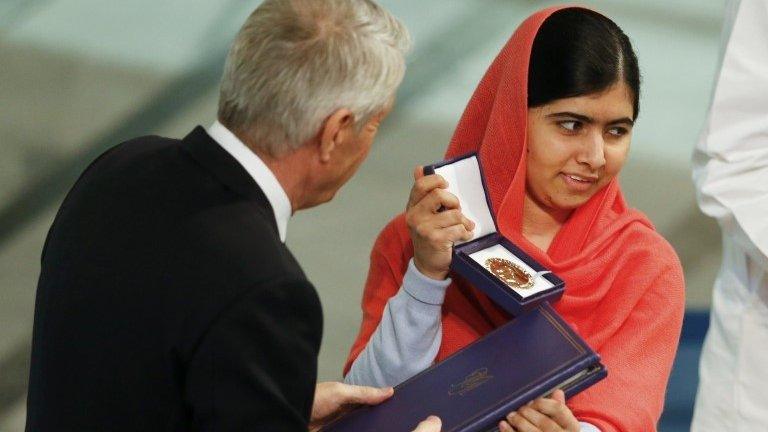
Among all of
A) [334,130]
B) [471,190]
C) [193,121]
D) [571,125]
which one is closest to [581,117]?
[571,125]

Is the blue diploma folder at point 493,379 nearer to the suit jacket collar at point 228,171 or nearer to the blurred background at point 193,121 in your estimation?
the suit jacket collar at point 228,171

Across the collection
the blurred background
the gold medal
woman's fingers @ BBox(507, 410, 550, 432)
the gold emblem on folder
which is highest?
the gold medal

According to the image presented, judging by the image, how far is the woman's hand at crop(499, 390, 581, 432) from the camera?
1.87 metres

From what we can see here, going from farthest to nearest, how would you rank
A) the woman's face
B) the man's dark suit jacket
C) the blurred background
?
the blurred background
the woman's face
the man's dark suit jacket

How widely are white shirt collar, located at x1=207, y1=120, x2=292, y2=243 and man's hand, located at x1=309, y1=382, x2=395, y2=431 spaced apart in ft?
1.33

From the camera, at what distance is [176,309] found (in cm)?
156

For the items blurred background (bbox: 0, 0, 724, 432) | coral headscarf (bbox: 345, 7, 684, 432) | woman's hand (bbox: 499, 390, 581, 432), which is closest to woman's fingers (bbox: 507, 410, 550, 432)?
woman's hand (bbox: 499, 390, 581, 432)

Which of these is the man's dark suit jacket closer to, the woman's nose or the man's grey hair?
the man's grey hair

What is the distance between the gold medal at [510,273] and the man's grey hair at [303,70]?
0.44 m

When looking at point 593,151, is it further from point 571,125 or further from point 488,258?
point 488,258

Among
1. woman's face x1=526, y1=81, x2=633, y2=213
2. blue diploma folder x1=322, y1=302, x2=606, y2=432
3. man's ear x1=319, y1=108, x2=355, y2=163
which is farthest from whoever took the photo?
woman's face x1=526, y1=81, x2=633, y2=213

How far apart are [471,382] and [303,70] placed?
1.96 feet

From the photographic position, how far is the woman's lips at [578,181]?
7.02 feet

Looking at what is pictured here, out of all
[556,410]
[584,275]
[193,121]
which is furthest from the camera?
[193,121]
